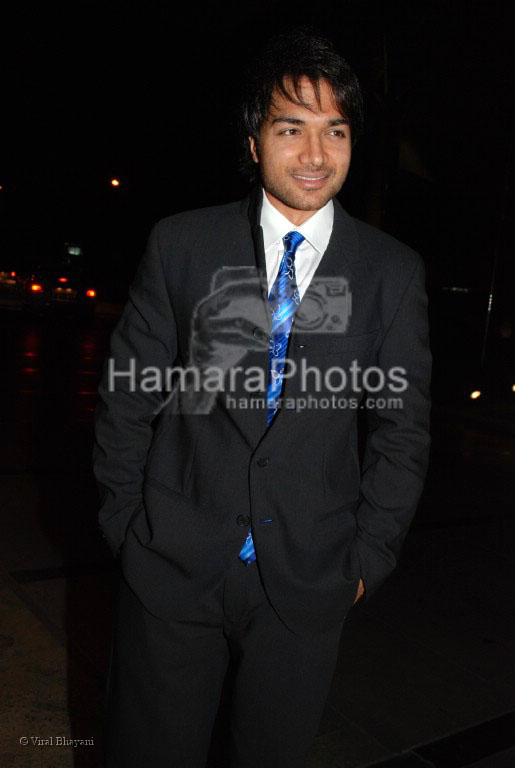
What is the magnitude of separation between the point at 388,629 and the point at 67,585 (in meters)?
1.83

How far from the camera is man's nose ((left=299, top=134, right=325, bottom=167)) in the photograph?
195 centimetres

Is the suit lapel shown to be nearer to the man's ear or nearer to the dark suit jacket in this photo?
the dark suit jacket

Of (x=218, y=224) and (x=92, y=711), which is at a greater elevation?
(x=218, y=224)

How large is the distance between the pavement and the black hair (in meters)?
2.34

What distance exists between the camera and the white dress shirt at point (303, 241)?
6.55 ft

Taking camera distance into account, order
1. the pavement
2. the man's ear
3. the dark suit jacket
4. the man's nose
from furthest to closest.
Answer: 1. the pavement
2. the man's ear
3. the man's nose
4. the dark suit jacket

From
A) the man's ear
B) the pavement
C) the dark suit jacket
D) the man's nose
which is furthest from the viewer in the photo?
the pavement

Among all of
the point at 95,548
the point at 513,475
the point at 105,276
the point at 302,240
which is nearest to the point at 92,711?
Result: the point at 95,548

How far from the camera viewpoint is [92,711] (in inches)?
121

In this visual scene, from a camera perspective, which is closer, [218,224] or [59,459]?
[218,224]

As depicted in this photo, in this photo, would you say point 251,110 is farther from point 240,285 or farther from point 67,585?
point 67,585

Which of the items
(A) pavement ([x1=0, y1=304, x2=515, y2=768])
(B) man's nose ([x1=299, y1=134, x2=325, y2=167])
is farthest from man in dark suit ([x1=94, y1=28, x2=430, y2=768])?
(A) pavement ([x1=0, y1=304, x2=515, y2=768])

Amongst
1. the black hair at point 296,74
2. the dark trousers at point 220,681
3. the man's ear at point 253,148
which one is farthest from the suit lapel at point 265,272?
the dark trousers at point 220,681

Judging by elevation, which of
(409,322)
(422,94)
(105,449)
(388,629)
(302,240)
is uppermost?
(422,94)
